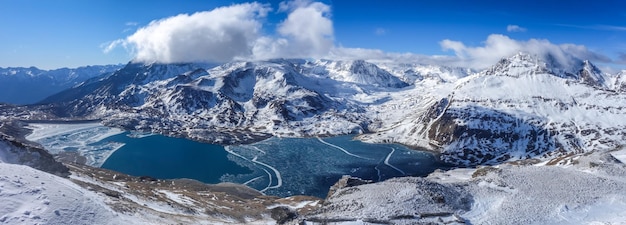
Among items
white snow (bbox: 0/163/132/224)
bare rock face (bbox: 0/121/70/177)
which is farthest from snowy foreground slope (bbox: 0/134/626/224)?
bare rock face (bbox: 0/121/70/177)

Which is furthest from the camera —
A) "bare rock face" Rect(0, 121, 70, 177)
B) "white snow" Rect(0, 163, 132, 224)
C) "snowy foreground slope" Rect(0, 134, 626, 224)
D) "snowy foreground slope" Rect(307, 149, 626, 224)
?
"bare rock face" Rect(0, 121, 70, 177)

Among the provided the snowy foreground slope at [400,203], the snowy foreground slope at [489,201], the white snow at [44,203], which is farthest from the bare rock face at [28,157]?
the snowy foreground slope at [489,201]

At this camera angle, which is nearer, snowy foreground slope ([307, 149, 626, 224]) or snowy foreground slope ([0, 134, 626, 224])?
snowy foreground slope ([0, 134, 626, 224])

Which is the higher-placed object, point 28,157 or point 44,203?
point 44,203

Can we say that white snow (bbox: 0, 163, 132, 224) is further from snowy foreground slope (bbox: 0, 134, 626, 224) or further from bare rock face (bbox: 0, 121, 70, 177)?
bare rock face (bbox: 0, 121, 70, 177)

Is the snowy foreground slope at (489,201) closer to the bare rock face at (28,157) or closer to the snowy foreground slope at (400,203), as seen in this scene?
the snowy foreground slope at (400,203)

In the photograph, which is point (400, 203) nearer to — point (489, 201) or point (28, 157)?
point (489, 201)

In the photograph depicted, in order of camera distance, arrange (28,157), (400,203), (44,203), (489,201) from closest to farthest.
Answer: (44,203) < (400,203) < (489,201) < (28,157)

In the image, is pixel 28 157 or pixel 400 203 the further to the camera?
pixel 28 157

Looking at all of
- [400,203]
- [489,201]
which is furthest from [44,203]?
[489,201]

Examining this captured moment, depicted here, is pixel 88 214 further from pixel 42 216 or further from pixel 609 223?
pixel 609 223

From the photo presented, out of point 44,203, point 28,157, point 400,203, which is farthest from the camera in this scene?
point 28,157

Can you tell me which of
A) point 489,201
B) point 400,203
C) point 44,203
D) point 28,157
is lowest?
point 489,201
